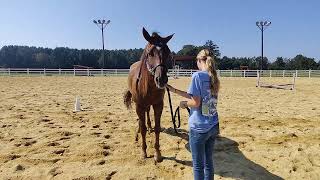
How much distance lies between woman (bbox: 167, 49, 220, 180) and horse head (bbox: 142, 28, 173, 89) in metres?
0.85

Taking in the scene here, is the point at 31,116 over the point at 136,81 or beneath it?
beneath

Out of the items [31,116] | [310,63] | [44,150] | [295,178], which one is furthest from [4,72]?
[310,63]

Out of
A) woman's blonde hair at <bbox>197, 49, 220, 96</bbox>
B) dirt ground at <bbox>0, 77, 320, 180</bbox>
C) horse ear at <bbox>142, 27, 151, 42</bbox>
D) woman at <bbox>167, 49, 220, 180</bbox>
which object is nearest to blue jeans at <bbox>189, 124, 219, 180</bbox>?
woman at <bbox>167, 49, 220, 180</bbox>

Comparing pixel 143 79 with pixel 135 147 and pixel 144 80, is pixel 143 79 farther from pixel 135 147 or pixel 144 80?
pixel 135 147

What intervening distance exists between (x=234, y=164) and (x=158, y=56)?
2.19 meters

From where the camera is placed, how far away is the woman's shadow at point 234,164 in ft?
18.0

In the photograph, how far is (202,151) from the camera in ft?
14.1

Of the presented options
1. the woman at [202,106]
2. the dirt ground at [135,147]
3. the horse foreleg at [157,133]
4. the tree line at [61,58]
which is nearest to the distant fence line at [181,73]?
the dirt ground at [135,147]

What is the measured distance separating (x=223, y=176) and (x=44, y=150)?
3.34m

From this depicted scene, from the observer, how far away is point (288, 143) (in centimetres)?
690

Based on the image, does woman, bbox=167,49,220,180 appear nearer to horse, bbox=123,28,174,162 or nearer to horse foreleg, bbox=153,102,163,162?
horse, bbox=123,28,174,162

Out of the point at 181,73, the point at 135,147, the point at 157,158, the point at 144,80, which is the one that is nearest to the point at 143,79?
the point at 144,80

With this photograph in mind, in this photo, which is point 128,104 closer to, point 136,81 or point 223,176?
point 136,81

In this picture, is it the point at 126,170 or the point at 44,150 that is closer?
the point at 126,170
